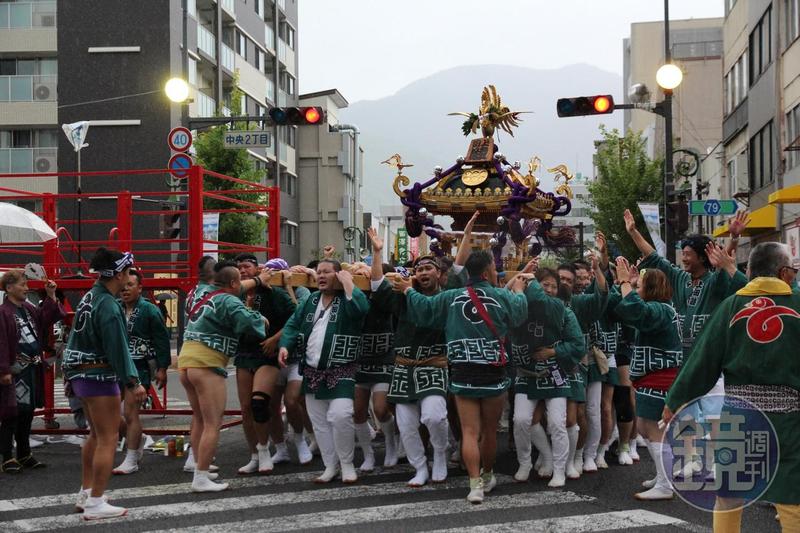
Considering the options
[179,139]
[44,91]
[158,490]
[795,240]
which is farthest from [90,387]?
[44,91]

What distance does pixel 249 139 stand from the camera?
17891 mm

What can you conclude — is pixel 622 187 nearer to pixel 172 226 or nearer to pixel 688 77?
pixel 688 77

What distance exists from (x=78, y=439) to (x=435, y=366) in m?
5.06

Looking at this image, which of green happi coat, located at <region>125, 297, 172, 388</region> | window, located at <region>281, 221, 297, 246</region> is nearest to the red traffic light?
green happi coat, located at <region>125, 297, 172, 388</region>

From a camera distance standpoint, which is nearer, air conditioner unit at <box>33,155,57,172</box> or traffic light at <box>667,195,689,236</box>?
traffic light at <box>667,195,689,236</box>

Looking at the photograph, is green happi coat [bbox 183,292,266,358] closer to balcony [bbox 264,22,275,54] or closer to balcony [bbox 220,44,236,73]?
balcony [bbox 220,44,236,73]

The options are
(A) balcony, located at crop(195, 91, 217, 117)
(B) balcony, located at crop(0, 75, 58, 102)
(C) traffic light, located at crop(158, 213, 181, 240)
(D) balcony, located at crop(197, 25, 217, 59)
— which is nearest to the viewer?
(C) traffic light, located at crop(158, 213, 181, 240)

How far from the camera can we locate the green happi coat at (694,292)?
7.40 metres

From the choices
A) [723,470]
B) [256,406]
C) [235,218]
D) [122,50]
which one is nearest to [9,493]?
[256,406]

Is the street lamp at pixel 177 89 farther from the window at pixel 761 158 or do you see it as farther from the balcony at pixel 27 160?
the window at pixel 761 158

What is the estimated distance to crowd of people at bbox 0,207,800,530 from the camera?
7.33 meters

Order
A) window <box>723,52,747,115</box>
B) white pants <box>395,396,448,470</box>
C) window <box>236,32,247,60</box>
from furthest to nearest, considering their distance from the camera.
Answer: window <box>236,32,247,60</box>, window <box>723,52,747,115</box>, white pants <box>395,396,448,470</box>

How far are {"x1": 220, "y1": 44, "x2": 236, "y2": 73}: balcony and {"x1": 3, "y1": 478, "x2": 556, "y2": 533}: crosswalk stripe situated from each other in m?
31.6

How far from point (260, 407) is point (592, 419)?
10.2 ft
